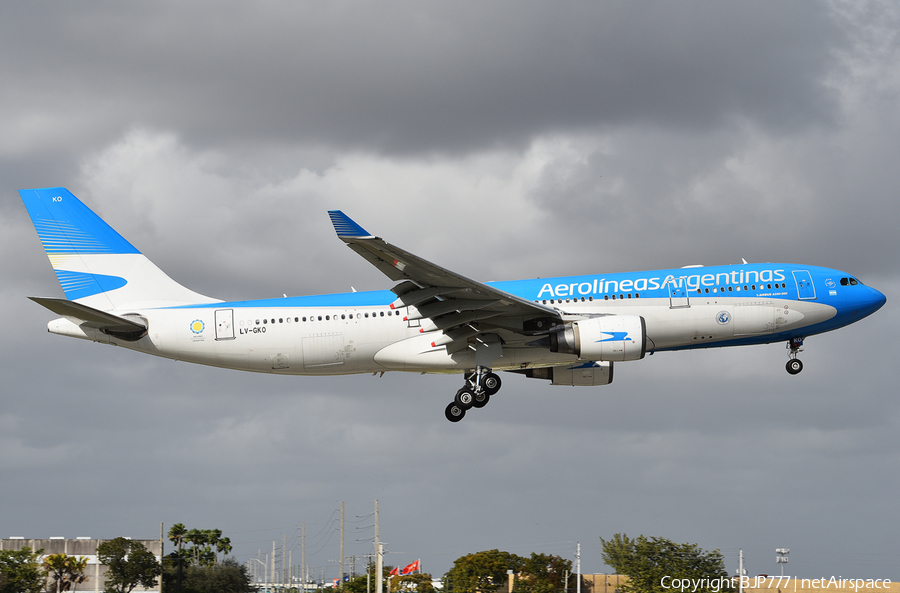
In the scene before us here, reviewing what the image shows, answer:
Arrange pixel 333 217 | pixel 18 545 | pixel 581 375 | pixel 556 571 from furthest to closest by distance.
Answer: pixel 18 545, pixel 556 571, pixel 581 375, pixel 333 217

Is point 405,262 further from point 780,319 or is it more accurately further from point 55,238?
point 55,238

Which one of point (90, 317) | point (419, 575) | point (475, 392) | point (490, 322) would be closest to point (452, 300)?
point (490, 322)

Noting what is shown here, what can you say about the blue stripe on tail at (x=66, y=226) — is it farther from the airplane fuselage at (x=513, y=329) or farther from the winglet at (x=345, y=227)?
the winglet at (x=345, y=227)

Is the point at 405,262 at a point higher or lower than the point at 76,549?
higher

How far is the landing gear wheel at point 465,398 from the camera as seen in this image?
36.7 metres

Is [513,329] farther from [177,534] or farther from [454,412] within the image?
[177,534]

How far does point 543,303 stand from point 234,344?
40.5 feet

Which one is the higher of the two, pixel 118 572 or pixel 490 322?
pixel 490 322

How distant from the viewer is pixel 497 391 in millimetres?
37062

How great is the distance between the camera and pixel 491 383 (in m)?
36.8

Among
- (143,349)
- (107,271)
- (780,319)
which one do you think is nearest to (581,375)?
Result: (780,319)

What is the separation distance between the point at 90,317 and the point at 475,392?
15288 millimetres

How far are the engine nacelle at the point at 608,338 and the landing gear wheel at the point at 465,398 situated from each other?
4832mm

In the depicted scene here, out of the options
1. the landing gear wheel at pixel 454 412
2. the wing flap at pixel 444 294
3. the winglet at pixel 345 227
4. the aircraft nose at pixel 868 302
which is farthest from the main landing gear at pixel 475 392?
the aircraft nose at pixel 868 302
